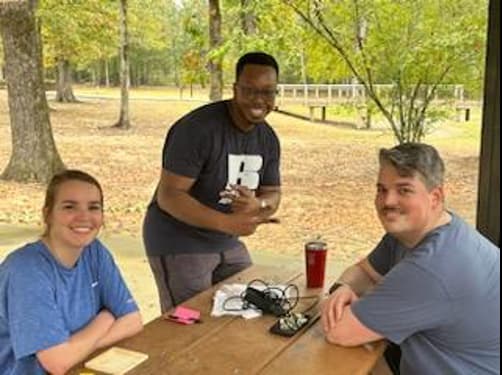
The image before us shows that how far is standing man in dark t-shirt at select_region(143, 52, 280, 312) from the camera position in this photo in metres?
2.61

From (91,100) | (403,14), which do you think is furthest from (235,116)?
(91,100)

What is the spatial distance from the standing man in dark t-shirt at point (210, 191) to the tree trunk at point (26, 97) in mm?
6033

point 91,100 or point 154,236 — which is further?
point 91,100

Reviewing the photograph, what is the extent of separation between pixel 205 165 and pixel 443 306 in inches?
48.9

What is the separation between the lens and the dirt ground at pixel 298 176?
7059 millimetres

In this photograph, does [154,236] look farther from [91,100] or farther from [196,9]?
[91,100]

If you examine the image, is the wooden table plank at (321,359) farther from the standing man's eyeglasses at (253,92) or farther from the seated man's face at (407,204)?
the standing man's eyeglasses at (253,92)

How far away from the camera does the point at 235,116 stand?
2.75 m

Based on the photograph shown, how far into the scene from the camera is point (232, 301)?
2.22m

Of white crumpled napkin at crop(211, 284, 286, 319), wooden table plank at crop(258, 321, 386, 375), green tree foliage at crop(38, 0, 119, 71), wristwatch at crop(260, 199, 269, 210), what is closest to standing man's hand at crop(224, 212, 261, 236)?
wristwatch at crop(260, 199, 269, 210)

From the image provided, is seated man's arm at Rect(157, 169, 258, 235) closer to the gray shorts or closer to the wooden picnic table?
the gray shorts

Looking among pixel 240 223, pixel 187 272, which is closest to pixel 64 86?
pixel 187 272

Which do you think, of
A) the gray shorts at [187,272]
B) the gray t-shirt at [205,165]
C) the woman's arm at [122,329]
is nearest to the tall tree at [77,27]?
the gray t-shirt at [205,165]

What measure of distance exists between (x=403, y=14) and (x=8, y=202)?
4957mm
